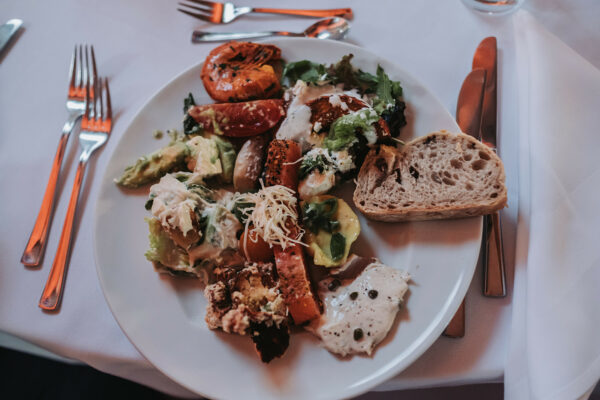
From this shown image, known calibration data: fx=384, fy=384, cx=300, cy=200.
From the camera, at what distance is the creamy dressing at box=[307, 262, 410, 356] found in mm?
1490

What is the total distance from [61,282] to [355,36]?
2021 mm

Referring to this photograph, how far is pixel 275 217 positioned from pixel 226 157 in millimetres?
480

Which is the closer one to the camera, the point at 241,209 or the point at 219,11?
the point at 241,209

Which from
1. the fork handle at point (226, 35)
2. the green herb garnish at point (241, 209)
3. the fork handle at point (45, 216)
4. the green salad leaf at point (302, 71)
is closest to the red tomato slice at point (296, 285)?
the green herb garnish at point (241, 209)

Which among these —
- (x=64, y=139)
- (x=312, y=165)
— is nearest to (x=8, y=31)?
(x=64, y=139)

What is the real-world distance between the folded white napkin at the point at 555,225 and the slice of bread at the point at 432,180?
214mm

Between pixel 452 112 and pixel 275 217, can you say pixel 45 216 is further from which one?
pixel 452 112

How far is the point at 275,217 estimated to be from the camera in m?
1.61

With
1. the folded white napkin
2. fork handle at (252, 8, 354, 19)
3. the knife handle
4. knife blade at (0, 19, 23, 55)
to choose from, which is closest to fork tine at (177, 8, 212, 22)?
fork handle at (252, 8, 354, 19)

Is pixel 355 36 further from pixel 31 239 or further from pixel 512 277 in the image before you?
pixel 31 239

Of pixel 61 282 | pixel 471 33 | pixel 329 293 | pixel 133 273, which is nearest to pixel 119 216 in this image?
pixel 133 273

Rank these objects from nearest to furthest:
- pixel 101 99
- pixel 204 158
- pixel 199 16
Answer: pixel 204 158 < pixel 101 99 < pixel 199 16

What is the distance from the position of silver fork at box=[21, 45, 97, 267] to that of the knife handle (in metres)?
2.07

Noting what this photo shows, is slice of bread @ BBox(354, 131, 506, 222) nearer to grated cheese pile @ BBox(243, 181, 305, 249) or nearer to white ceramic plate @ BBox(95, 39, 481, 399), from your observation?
white ceramic plate @ BBox(95, 39, 481, 399)
